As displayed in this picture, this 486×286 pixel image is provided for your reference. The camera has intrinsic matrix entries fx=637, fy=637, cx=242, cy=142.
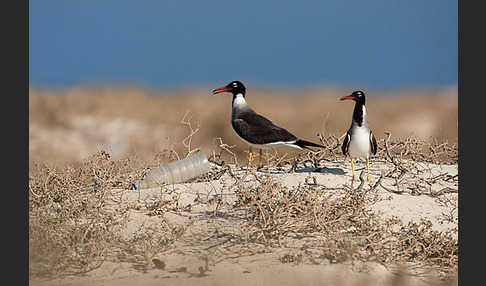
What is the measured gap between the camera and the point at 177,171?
7.18 m

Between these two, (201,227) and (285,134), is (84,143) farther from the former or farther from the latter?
(201,227)

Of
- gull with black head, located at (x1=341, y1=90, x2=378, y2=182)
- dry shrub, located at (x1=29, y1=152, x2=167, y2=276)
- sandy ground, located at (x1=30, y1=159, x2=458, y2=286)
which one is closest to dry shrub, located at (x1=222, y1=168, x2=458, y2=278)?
sandy ground, located at (x1=30, y1=159, x2=458, y2=286)

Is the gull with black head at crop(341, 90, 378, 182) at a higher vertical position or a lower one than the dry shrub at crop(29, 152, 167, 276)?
higher

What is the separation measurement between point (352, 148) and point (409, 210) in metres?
1.01

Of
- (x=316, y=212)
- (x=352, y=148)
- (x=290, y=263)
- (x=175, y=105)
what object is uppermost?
(x=175, y=105)

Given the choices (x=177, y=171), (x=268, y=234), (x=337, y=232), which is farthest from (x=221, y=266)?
(x=177, y=171)

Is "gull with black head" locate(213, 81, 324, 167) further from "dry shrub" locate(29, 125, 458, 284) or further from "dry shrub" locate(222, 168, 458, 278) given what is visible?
"dry shrub" locate(222, 168, 458, 278)

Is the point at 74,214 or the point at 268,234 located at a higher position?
the point at 74,214

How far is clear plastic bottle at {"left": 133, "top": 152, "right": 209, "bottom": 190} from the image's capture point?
7031 millimetres

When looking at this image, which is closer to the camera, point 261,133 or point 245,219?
point 245,219

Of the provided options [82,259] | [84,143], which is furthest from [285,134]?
[84,143]

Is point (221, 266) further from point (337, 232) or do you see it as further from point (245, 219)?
point (337, 232)

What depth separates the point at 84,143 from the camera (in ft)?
60.2

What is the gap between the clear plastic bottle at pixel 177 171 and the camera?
23.1 feet
